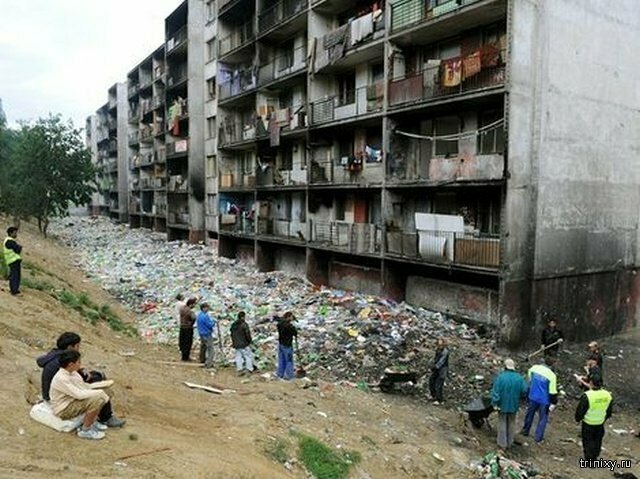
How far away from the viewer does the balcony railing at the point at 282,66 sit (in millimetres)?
25102

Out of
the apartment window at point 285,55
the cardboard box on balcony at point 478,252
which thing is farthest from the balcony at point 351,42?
the cardboard box on balcony at point 478,252

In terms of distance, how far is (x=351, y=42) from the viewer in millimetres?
20062

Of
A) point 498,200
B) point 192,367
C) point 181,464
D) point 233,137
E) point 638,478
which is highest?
point 233,137

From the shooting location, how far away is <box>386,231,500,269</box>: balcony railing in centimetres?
1483

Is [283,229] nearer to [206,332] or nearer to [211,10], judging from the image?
[206,332]

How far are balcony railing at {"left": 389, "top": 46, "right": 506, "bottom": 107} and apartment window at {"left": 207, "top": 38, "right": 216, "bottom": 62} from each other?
68.8ft

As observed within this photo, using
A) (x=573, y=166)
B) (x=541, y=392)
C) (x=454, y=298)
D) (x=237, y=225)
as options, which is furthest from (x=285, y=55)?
(x=541, y=392)

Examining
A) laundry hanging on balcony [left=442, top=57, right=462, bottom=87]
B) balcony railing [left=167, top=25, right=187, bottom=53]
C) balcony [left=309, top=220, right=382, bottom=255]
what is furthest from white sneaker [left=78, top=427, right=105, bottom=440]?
balcony railing [left=167, top=25, right=187, bottom=53]

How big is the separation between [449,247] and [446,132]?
4.33 metres

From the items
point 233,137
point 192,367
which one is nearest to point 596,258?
point 192,367

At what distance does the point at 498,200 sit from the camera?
16141 mm

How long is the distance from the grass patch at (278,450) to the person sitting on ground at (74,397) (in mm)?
2290

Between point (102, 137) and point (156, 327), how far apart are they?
6430 centimetres

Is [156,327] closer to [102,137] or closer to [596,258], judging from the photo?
[596,258]
